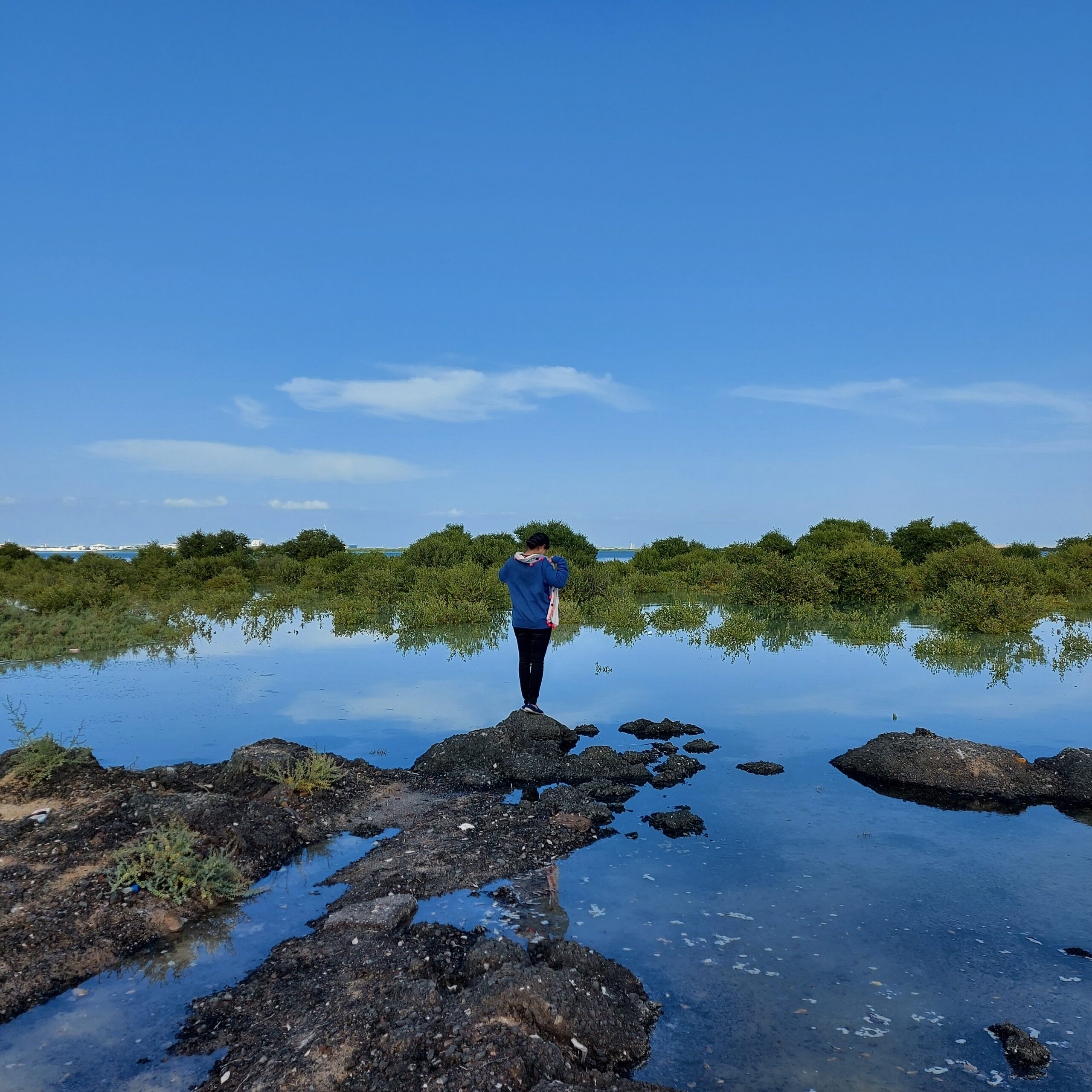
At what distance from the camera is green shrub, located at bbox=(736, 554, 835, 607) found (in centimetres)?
2506

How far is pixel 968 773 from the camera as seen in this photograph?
314 inches

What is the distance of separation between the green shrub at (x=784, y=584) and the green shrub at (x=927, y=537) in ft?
39.2

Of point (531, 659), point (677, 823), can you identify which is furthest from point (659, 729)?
point (677, 823)

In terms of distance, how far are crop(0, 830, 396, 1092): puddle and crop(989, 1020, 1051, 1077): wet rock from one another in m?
4.05

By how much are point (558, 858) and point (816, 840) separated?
2349mm

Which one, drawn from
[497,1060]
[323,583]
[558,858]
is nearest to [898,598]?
[323,583]

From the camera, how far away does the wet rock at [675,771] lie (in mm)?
7961

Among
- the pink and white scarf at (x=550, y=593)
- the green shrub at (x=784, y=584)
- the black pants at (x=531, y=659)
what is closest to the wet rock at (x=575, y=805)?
the black pants at (x=531, y=659)

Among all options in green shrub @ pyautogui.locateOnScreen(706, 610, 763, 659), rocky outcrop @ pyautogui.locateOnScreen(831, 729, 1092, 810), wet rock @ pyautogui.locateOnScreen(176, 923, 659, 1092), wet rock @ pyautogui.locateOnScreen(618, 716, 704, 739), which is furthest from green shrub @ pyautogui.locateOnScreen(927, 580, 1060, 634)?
wet rock @ pyautogui.locateOnScreen(176, 923, 659, 1092)

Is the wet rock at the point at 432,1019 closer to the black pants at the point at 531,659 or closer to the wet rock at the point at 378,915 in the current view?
the wet rock at the point at 378,915

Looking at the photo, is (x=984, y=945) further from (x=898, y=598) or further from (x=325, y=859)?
(x=898, y=598)

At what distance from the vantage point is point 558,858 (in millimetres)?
5980

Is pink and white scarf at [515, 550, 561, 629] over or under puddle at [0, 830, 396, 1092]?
over

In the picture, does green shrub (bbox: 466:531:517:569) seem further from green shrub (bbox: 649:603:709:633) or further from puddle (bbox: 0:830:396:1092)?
puddle (bbox: 0:830:396:1092)
